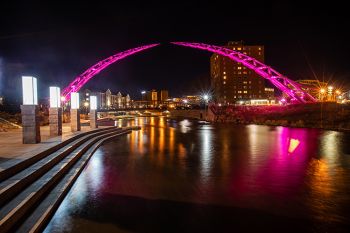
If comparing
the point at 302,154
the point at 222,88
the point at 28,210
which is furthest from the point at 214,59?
the point at 28,210

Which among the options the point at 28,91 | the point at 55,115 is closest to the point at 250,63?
the point at 55,115

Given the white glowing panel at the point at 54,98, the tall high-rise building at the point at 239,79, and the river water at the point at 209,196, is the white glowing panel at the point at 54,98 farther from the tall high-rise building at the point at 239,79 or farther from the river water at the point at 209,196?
the tall high-rise building at the point at 239,79

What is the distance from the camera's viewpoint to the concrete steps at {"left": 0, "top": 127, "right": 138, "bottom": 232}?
19.0ft

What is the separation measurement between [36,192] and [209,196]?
13.3 feet

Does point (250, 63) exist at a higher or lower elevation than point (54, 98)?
higher

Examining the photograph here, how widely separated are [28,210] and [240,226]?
4.24 meters

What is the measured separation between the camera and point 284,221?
612 cm

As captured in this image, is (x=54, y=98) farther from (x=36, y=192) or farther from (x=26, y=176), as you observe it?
(x=36, y=192)

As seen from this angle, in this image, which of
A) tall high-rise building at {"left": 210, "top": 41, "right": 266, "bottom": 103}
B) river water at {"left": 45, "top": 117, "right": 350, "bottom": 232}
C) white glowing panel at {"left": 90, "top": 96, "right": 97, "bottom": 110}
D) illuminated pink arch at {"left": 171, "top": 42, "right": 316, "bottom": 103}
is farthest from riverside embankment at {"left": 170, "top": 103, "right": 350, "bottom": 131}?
tall high-rise building at {"left": 210, "top": 41, "right": 266, "bottom": 103}

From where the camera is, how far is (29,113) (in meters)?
14.0

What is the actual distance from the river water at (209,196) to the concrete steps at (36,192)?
0.27 meters

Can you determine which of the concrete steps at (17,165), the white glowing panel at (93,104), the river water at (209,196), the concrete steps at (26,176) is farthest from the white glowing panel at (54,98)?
the white glowing panel at (93,104)

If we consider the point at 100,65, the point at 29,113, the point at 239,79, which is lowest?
the point at 29,113

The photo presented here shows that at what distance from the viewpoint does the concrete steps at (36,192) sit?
5777 millimetres
